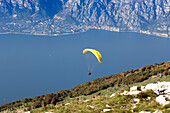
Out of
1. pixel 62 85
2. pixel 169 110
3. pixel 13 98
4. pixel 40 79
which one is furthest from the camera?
pixel 40 79

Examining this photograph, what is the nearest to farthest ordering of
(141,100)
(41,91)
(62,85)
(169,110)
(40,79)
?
(169,110) < (141,100) < (41,91) < (62,85) < (40,79)

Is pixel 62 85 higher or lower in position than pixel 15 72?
lower

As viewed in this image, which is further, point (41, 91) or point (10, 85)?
point (10, 85)

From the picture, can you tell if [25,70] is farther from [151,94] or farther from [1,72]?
[151,94]

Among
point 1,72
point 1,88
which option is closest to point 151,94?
point 1,88

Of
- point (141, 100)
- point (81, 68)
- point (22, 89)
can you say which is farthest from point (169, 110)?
point (81, 68)

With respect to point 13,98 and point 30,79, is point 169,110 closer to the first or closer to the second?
point 13,98

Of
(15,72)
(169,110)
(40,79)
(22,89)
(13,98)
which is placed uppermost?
(15,72)

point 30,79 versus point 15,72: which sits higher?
point 15,72

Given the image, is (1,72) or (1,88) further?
(1,72)

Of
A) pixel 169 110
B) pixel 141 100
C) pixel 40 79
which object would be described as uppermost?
pixel 40 79
